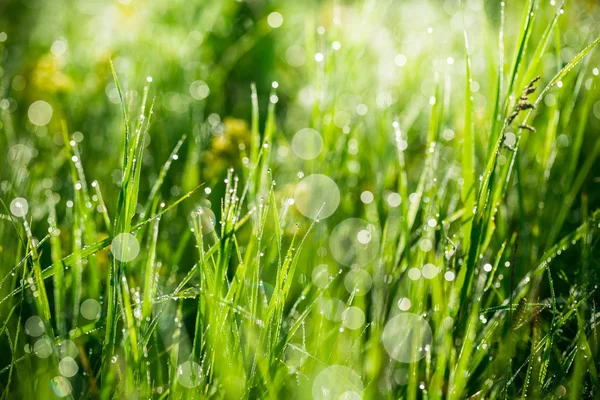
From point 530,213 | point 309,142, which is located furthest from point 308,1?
point 530,213

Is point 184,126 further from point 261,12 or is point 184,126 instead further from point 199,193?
point 261,12

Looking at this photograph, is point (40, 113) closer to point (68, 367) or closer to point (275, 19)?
point (275, 19)

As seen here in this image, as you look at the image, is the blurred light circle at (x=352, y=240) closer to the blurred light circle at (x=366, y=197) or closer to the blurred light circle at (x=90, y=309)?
the blurred light circle at (x=366, y=197)

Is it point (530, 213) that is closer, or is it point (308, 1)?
point (530, 213)

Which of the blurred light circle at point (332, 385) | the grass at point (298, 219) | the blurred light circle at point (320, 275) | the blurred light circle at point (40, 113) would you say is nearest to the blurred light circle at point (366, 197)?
the grass at point (298, 219)

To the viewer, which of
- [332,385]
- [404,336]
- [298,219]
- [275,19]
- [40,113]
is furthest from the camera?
[275,19]

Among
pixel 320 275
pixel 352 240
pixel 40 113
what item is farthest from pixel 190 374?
pixel 40 113
